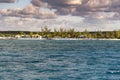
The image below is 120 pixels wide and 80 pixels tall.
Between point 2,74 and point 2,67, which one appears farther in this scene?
point 2,67

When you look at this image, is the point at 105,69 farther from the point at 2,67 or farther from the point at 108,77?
the point at 2,67

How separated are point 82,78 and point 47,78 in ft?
17.5

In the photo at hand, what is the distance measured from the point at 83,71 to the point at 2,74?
46.4 ft

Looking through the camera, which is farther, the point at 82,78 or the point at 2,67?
the point at 2,67

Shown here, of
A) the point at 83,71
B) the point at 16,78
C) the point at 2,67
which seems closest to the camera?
the point at 16,78

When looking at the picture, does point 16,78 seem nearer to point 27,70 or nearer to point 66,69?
point 27,70

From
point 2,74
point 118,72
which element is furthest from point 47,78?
point 118,72

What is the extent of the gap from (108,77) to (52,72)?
1038 cm

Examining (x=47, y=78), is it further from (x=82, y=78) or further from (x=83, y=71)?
(x=83, y=71)

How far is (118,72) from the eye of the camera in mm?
63719

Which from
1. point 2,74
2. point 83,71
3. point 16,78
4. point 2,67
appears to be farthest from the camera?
point 2,67

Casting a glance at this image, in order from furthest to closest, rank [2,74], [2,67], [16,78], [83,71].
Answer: [2,67] → [83,71] → [2,74] → [16,78]

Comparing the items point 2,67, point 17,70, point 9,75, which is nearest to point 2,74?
point 9,75

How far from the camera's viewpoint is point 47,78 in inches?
2245
